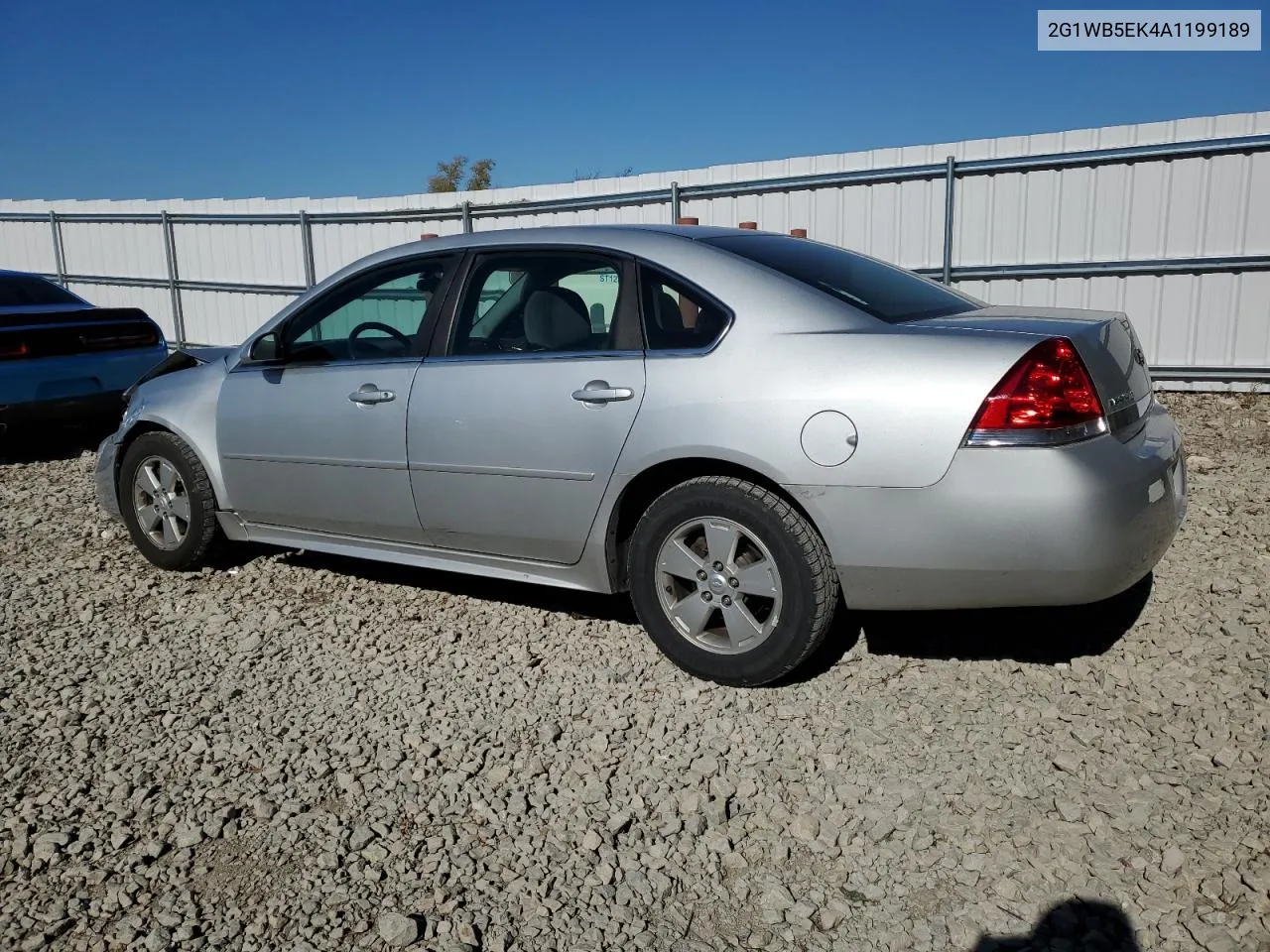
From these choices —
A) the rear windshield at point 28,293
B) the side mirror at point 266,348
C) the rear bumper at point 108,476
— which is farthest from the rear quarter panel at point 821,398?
the rear windshield at point 28,293

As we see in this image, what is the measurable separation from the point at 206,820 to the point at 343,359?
208cm

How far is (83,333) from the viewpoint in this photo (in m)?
8.05

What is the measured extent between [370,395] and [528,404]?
30.9 inches

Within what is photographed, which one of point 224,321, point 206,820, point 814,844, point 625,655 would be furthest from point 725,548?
point 224,321

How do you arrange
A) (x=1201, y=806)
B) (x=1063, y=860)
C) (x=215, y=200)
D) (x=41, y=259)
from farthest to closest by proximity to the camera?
1. (x=41, y=259)
2. (x=215, y=200)
3. (x=1201, y=806)
4. (x=1063, y=860)

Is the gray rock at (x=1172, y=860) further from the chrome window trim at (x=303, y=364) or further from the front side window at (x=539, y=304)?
the chrome window trim at (x=303, y=364)

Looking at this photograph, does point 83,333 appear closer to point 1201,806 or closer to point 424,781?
point 424,781

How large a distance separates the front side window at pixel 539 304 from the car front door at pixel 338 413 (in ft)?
0.63

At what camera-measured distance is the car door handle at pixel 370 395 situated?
412 cm

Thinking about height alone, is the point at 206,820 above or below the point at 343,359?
below

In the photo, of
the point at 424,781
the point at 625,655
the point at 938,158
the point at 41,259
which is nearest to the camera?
the point at 424,781

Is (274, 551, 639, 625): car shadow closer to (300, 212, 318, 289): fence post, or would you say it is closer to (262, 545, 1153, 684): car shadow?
(262, 545, 1153, 684): car shadow

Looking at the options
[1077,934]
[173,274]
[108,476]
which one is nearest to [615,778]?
[1077,934]

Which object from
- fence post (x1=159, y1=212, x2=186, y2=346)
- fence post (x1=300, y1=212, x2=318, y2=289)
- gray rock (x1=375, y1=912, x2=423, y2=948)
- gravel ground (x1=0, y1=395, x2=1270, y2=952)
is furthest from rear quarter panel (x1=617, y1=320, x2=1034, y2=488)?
fence post (x1=159, y1=212, x2=186, y2=346)
